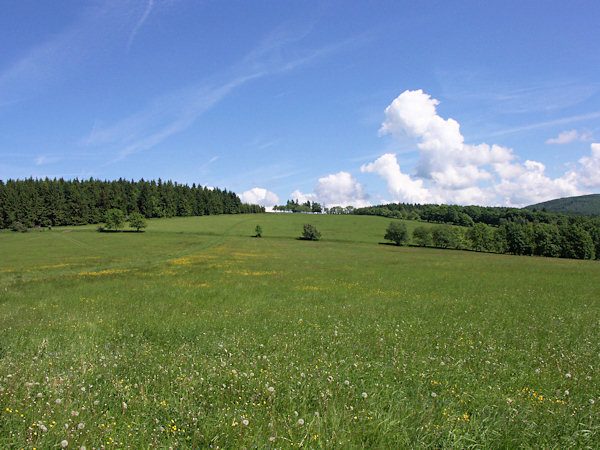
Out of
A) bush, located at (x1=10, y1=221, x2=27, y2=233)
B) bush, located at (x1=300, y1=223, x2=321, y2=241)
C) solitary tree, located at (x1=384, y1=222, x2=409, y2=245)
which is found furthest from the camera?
bush, located at (x1=300, y1=223, x2=321, y2=241)

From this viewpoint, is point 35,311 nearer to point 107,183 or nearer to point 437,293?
point 437,293

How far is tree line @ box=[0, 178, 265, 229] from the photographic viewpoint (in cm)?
10912

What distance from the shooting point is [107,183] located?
466 ft

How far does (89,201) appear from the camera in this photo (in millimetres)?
124562

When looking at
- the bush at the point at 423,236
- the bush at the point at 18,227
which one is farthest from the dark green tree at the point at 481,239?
the bush at the point at 18,227

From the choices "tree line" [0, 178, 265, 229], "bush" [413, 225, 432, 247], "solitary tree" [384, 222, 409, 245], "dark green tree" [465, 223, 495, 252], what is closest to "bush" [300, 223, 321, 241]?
"solitary tree" [384, 222, 409, 245]

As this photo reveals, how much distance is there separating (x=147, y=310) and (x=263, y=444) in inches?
376

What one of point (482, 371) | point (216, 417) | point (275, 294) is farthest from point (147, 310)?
point (482, 371)

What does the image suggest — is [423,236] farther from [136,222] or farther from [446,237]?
[136,222]

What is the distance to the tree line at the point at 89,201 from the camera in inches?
4296

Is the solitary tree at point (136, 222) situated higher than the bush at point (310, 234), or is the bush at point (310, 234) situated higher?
the solitary tree at point (136, 222)

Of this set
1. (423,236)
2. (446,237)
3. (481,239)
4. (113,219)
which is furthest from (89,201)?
(481,239)

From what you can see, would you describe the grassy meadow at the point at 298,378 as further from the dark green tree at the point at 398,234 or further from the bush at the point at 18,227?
the bush at the point at 18,227

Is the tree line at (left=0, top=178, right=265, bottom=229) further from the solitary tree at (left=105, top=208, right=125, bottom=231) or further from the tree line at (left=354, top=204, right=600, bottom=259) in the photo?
the tree line at (left=354, top=204, right=600, bottom=259)
